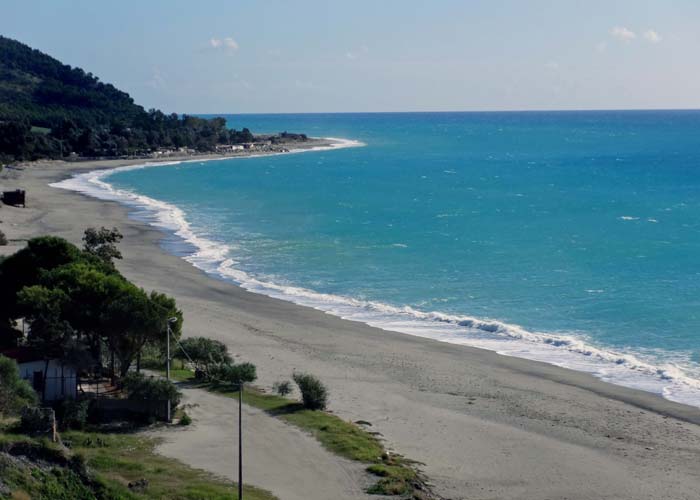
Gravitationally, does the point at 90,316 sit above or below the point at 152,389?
above

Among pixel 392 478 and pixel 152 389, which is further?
pixel 152 389

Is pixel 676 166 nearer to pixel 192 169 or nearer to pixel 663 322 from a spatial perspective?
pixel 192 169

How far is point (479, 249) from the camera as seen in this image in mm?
64375

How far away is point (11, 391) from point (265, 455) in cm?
740

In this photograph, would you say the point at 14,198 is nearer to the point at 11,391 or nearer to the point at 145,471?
the point at 11,391

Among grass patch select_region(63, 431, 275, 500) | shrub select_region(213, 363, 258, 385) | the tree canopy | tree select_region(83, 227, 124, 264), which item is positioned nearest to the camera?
grass patch select_region(63, 431, 275, 500)

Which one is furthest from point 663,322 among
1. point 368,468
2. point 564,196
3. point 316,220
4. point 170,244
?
point 564,196

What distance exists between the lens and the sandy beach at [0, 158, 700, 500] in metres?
25.2

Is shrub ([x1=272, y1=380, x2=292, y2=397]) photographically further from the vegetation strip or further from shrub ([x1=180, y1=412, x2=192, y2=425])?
shrub ([x1=180, y1=412, x2=192, y2=425])

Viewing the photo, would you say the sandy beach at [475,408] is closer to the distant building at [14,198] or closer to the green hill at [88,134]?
the distant building at [14,198]

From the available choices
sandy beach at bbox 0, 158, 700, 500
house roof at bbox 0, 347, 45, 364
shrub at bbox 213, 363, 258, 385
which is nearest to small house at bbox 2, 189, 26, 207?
sandy beach at bbox 0, 158, 700, 500

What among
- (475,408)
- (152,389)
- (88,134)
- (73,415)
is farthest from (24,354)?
(88,134)

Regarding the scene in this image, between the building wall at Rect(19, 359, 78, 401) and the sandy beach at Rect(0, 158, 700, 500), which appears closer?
the sandy beach at Rect(0, 158, 700, 500)

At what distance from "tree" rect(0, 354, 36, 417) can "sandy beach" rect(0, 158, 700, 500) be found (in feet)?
15.7
